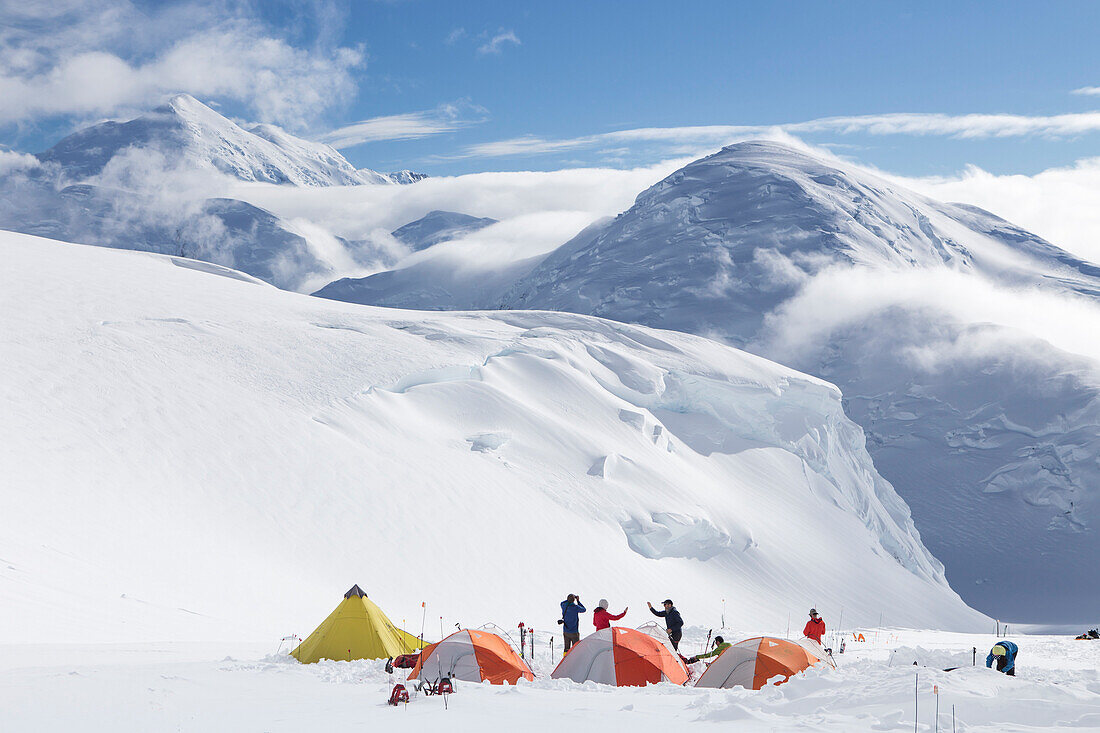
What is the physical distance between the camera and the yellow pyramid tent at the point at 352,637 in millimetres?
14953

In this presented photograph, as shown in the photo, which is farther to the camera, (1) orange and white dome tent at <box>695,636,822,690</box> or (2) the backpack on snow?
(1) orange and white dome tent at <box>695,636,822,690</box>

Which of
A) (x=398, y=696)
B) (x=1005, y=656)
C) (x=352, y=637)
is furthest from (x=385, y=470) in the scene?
(x=1005, y=656)

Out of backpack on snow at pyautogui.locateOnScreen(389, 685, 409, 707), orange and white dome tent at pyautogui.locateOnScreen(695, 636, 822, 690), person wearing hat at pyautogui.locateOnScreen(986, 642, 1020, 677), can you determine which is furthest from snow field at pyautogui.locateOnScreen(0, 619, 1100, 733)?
orange and white dome tent at pyautogui.locateOnScreen(695, 636, 822, 690)

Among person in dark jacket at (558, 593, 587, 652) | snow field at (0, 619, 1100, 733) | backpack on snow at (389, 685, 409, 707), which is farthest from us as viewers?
person in dark jacket at (558, 593, 587, 652)

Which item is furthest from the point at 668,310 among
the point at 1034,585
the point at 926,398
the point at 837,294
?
the point at 1034,585

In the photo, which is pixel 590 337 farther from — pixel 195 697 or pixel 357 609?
pixel 195 697

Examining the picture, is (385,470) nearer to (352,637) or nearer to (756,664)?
(352,637)

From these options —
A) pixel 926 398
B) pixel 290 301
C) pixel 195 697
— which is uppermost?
pixel 926 398

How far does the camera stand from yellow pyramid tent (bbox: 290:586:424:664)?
1495 centimetres

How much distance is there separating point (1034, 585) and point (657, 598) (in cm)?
10250

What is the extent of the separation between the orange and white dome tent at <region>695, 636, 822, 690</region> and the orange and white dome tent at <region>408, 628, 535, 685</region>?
3068 millimetres

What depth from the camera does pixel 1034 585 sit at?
11294cm

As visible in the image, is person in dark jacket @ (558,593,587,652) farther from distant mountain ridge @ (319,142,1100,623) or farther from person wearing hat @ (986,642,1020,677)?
distant mountain ridge @ (319,142,1100,623)

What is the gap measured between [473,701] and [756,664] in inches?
194
